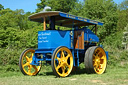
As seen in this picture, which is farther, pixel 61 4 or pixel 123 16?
pixel 61 4

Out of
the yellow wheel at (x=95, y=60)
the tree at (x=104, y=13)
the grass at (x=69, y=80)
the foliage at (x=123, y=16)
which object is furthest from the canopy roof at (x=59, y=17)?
the foliage at (x=123, y=16)

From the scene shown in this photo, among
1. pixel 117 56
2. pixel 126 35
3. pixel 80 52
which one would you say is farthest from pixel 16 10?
pixel 80 52

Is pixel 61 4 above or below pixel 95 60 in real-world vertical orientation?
above

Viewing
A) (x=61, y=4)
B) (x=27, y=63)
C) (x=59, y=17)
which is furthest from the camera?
(x=61, y=4)

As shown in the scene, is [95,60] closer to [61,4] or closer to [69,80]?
[69,80]

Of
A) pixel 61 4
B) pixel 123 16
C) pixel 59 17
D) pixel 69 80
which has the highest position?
pixel 61 4

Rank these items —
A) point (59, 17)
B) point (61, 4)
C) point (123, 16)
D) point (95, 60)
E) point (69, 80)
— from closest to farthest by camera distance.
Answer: point (69, 80) < point (59, 17) < point (95, 60) < point (123, 16) < point (61, 4)

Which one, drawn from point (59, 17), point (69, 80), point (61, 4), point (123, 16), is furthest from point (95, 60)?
point (61, 4)

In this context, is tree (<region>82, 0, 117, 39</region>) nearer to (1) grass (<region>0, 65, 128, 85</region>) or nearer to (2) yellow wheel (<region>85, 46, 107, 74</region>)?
(2) yellow wheel (<region>85, 46, 107, 74</region>)

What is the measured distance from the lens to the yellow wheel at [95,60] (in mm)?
10626

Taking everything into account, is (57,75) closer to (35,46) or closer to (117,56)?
(117,56)

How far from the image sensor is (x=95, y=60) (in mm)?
11359

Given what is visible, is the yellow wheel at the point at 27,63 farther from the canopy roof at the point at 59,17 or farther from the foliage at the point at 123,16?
the foliage at the point at 123,16

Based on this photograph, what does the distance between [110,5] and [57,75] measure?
82.8 feet
